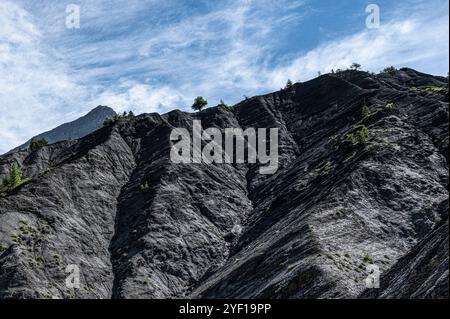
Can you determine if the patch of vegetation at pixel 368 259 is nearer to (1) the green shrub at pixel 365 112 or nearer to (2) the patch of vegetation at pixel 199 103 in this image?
(1) the green shrub at pixel 365 112

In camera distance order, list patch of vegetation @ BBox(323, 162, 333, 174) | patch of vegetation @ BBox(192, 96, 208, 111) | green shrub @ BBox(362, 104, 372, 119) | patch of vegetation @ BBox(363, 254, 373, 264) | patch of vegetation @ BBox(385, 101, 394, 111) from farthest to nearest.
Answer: patch of vegetation @ BBox(192, 96, 208, 111)
green shrub @ BBox(362, 104, 372, 119)
patch of vegetation @ BBox(385, 101, 394, 111)
patch of vegetation @ BBox(323, 162, 333, 174)
patch of vegetation @ BBox(363, 254, 373, 264)

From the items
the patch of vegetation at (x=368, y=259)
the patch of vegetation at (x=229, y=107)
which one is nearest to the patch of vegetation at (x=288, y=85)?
the patch of vegetation at (x=229, y=107)

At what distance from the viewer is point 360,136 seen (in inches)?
3177

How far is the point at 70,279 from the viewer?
66625mm

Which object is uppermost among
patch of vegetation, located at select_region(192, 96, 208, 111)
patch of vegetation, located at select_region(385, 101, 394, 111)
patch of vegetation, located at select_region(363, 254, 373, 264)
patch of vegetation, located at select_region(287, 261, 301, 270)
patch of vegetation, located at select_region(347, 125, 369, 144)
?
patch of vegetation, located at select_region(192, 96, 208, 111)

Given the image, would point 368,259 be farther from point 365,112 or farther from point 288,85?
point 288,85

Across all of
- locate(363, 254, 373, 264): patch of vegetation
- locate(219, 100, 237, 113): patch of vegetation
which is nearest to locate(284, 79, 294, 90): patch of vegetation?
A: locate(219, 100, 237, 113): patch of vegetation

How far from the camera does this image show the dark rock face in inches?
1993

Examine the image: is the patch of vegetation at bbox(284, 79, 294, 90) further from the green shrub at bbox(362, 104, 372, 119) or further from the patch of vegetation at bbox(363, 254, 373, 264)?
the patch of vegetation at bbox(363, 254, 373, 264)

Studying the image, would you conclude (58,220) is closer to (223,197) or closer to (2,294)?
(2,294)

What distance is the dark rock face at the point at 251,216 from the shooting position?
166 feet

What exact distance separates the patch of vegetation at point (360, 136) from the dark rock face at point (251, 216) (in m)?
0.95

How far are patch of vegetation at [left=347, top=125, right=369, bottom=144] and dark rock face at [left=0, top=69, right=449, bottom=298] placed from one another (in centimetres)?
95

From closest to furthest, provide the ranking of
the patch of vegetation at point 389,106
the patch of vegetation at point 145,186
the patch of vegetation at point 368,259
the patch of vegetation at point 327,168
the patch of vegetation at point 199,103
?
the patch of vegetation at point 368,259 < the patch of vegetation at point 327,168 < the patch of vegetation at point 389,106 < the patch of vegetation at point 145,186 < the patch of vegetation at point 199,103
